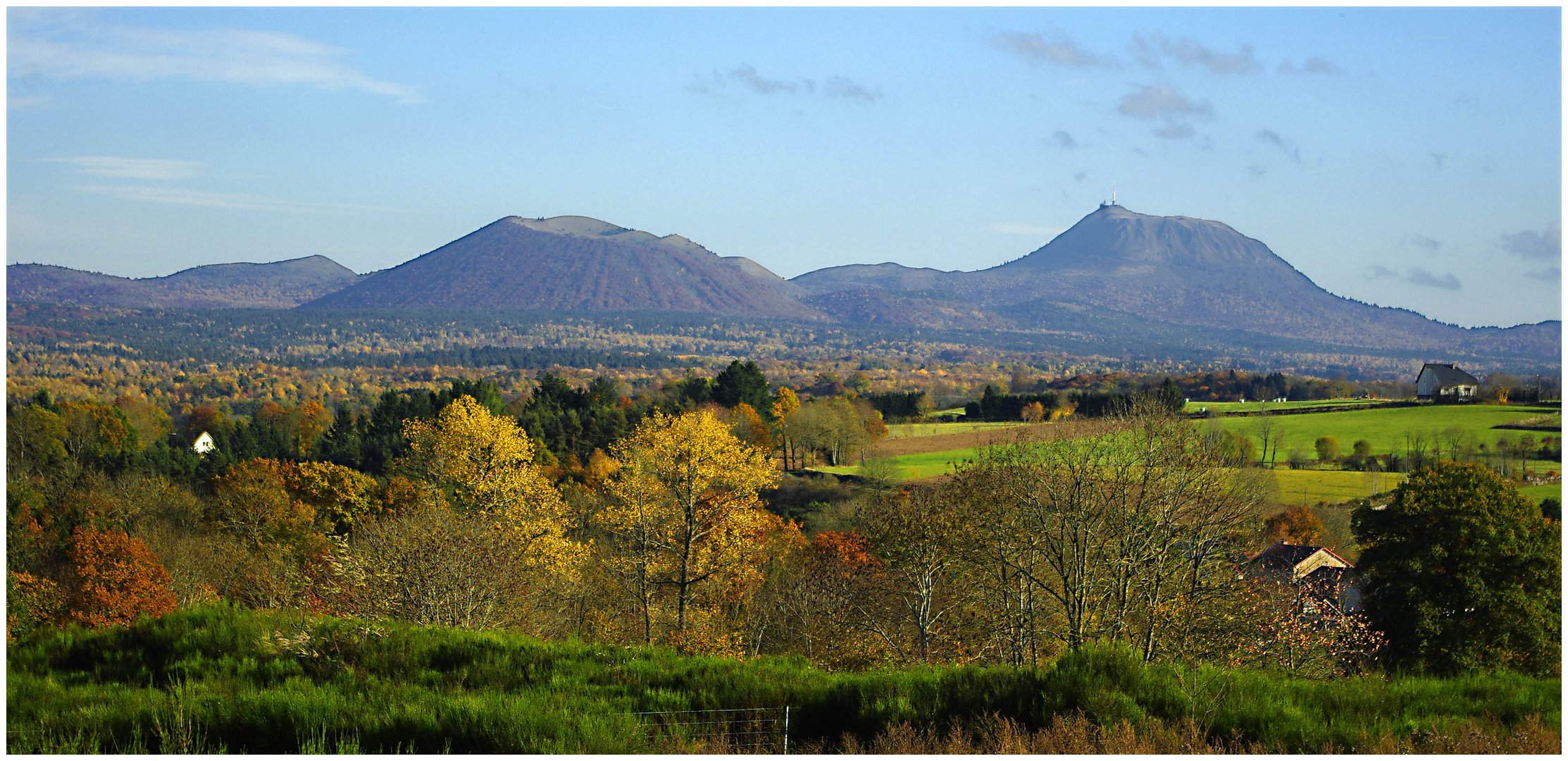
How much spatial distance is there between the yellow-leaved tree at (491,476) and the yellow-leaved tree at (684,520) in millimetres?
2658

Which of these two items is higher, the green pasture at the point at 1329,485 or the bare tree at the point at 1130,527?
the bare tree at the point at 1130,527

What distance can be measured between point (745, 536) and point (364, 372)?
553ft

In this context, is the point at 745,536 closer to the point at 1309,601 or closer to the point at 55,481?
the point at 1309,601

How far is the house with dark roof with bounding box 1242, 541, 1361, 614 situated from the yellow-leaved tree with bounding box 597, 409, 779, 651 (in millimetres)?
11050

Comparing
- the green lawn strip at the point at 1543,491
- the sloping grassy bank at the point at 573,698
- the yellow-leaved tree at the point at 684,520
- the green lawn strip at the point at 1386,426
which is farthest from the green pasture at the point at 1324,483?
the sloping grassy bank at the point at 573,698

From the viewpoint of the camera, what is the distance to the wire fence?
914 cm

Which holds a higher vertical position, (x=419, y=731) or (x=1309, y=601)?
(x=419, y=731)

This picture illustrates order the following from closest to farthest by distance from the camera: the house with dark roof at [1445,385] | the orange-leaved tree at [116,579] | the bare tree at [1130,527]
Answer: the bare tree at [1130,527], the orange-leaved tree at [116,579], the house with dark roof at [1445,385]

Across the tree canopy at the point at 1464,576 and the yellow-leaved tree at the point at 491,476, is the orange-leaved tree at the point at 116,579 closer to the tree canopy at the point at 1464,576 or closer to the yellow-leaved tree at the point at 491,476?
the yellow-leaved tree at the point at 491,476

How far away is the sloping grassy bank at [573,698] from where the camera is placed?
881cm

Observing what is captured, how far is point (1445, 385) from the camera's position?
7756 centimetres

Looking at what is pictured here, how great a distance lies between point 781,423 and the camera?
72.2 m

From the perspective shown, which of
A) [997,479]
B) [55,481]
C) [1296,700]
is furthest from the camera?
[55,481]

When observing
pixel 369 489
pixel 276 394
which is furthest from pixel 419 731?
pixel 276 394
